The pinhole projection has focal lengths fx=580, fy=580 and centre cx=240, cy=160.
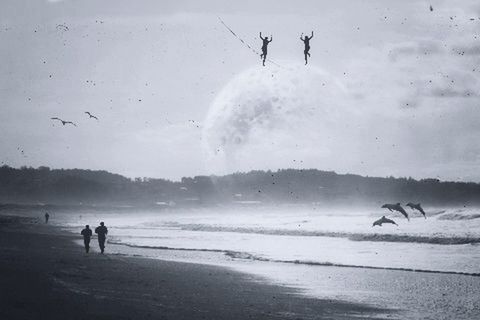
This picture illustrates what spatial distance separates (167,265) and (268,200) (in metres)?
153

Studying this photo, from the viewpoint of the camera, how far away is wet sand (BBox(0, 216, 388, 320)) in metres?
11.7

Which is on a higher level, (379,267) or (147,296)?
(379,267)

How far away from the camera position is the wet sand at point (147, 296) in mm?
11727

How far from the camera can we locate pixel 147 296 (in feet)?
46.2

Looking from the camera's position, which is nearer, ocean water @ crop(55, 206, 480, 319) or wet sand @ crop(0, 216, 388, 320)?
wet sand @ crop(0, 216, 388, 320)

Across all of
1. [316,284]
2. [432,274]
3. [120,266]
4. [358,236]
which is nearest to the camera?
[316,284]

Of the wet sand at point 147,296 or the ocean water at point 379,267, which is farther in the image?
the ocean water at point 379,267

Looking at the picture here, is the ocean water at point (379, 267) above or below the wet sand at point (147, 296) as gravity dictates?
above

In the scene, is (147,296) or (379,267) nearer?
(147,296)

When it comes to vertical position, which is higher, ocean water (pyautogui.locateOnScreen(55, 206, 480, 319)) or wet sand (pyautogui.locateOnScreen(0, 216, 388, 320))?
ocean water (pyautogui.locateOnScreen(55, 206, 480, 319))

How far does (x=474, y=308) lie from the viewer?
13289 mm

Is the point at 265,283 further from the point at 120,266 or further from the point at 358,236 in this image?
the point at 358,236

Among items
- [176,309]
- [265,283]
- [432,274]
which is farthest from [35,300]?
[432,274]

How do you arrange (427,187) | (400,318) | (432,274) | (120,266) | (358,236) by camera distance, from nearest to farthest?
(400,318) → (432,274) → (120,266) → (358,236) → (427,187)
